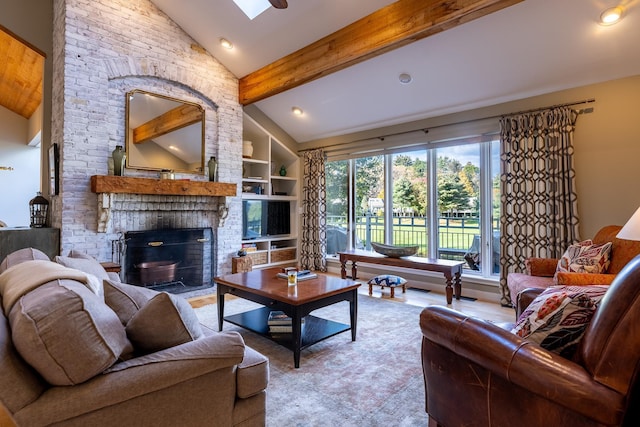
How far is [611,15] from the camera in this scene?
284 centimetres

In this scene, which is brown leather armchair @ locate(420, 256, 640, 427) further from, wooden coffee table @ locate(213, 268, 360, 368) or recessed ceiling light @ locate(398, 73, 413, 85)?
recessed ceiling light @ locate(398, 73, 413, 85)

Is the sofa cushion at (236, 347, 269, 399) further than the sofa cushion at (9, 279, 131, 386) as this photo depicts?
Yes

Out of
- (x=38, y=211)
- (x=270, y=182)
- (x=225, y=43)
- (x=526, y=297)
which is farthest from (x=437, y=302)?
(x=38, y=211)

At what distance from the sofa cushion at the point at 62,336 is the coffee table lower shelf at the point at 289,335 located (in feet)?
5.22

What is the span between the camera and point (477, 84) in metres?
Result: 3.97

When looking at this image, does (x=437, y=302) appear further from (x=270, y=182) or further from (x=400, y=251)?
(x=270, y=182)

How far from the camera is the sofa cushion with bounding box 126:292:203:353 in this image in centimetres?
129

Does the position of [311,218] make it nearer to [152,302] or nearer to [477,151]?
[477,151]

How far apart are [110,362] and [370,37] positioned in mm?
3497

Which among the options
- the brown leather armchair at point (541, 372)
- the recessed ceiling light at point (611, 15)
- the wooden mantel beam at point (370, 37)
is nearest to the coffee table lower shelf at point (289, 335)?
the brown leather armchair at point (541, 372)

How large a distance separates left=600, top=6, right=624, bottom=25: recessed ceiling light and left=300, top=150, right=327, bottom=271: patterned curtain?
393cm

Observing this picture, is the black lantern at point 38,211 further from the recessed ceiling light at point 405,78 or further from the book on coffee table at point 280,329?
the recessed ceiling light at point 405,78

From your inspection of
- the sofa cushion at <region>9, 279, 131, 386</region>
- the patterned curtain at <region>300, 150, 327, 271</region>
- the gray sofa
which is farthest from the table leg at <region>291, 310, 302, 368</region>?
the patterned curtain at <region>300, 150, 327, 271</region>

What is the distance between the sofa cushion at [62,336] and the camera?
101 centimetres
